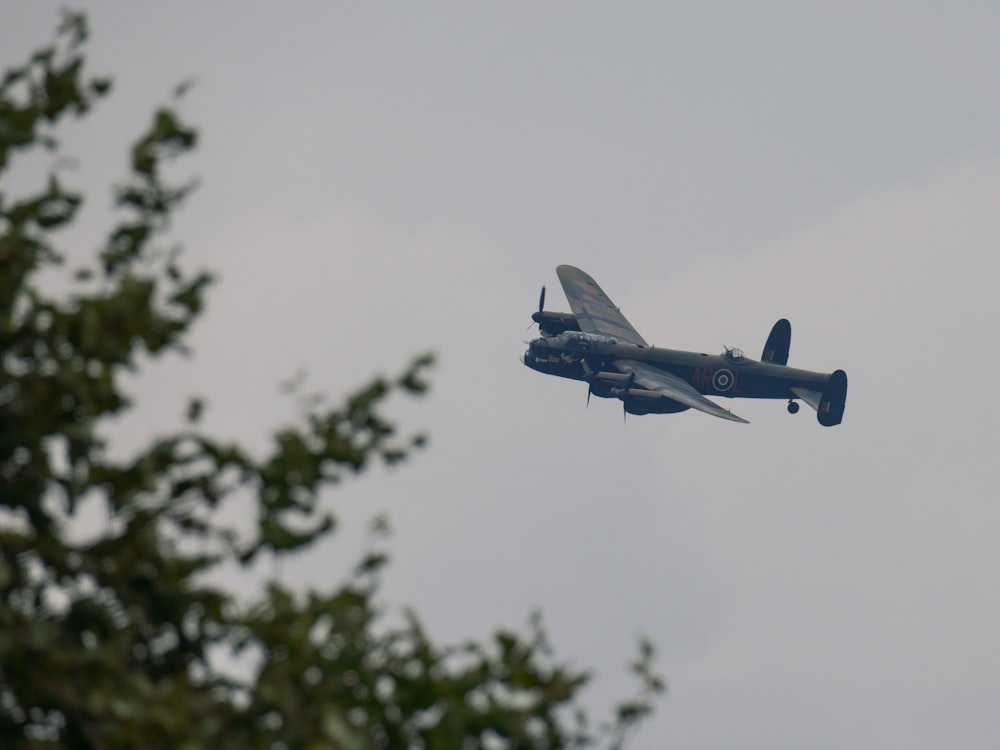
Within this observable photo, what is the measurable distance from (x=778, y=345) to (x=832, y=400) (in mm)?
5764

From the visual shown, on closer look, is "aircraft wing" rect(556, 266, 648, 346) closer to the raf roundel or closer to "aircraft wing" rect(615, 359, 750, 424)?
"aircraft wing" rect(615, 359, 750, 424)

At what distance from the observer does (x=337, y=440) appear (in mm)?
15633

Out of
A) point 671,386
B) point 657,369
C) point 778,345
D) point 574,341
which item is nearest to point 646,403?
point 671,386

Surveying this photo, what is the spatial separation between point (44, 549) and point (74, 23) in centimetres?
512

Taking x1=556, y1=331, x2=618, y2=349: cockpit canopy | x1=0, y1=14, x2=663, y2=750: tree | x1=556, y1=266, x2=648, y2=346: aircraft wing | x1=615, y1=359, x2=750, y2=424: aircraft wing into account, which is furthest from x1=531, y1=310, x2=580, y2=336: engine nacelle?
x1=0, y1=14, x2=663, y2=750: tree

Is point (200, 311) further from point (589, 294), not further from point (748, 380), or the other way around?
point (589, 294)

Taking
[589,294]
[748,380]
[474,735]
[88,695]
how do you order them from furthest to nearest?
[589,294]
[748,380]
[474,735]
[88,695]

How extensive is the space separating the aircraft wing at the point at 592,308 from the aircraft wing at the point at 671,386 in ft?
12.2

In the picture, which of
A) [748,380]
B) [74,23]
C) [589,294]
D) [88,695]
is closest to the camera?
[88,695]

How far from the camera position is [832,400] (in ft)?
299

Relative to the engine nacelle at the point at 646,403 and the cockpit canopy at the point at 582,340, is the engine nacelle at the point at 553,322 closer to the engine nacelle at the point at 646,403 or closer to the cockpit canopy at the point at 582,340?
the cockpit canopy at the point at 582,340

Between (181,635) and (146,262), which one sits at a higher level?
(146,262)

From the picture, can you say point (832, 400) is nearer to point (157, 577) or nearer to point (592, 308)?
point (592, 308)

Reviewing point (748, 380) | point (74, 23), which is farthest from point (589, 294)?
point (74, 23)
